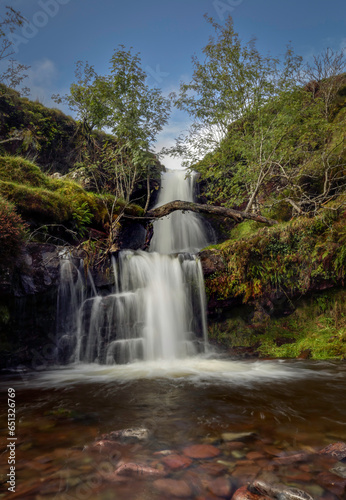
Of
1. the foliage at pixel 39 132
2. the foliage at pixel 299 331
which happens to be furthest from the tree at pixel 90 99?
the foliage at pixel 299 331

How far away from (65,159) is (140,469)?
1710 centimetres

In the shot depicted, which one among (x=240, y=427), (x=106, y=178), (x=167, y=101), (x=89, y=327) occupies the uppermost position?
(x=167, y=101)

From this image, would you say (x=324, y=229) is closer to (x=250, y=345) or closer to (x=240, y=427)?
(x=250, y=345)

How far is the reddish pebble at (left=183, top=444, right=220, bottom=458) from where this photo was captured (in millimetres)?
2128

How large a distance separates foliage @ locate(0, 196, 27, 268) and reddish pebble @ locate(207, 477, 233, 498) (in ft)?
19.1

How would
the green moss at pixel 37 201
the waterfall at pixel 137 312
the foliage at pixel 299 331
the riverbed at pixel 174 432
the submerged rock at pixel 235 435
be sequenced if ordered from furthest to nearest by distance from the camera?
the green moss at pixel 37 201, the waterfall at pixel 137 312, the foliage at pixel 299 331, the submerged rock at pixel 235 435, the riverbed at pixel 174 432

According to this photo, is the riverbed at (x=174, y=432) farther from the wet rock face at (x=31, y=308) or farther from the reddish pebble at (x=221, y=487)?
the wet rock face at (x=31, y=308)

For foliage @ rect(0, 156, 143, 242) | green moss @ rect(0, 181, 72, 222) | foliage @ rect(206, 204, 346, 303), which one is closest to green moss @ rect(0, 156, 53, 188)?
foliage @ rect(0, 156, 143, 242)

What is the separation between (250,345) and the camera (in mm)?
7406

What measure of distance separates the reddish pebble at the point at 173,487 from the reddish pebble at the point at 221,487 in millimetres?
150

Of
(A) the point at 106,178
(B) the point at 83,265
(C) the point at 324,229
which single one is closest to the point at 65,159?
(A) the point at 106,178

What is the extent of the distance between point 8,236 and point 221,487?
19.6ft

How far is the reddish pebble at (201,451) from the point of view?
2.13 m

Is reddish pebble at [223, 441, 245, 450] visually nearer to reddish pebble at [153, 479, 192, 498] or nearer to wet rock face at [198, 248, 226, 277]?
reddish pebble at [153, 479, 192, 498]
